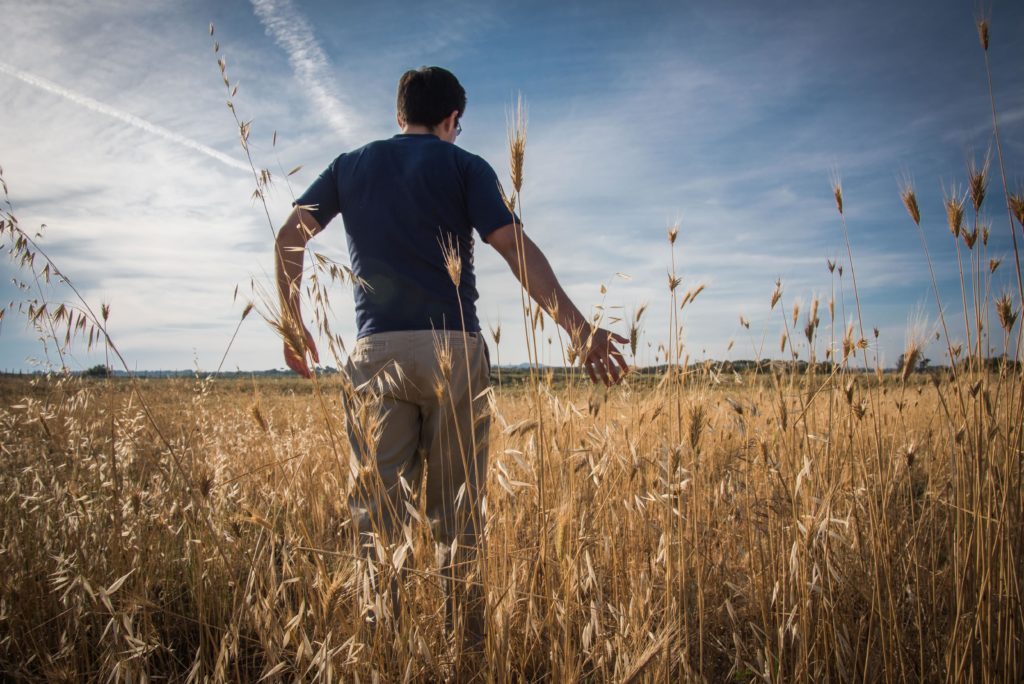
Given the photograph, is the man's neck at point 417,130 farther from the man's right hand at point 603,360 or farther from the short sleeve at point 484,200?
the man's right hand at point 603,360

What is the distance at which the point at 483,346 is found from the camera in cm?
201

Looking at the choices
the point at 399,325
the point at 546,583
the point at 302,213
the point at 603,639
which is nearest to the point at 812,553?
the point at 603,639

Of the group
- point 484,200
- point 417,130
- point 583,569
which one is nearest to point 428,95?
point 417,130

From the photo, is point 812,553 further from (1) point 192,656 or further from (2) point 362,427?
(1) point 192,656

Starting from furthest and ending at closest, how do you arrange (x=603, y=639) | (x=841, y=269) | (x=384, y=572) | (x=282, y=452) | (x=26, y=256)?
1. (x=282, y=452)
2. (x=26, y=256)
3. (x=841, y=269)
4. (x=603, y=639)
5. (x=384, y=572)

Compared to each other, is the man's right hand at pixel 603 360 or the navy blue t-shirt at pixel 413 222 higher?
the navy blue t-shirt at pixel 413 222

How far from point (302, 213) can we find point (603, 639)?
6.40 ft

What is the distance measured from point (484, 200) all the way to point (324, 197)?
75 centimetres

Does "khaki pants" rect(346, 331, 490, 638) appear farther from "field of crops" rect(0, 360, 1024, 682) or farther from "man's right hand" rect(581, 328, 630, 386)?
"man's right hand" rect(581, 328, 630, 386)

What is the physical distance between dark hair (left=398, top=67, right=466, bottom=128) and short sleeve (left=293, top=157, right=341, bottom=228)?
396mm

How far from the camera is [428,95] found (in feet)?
6.82

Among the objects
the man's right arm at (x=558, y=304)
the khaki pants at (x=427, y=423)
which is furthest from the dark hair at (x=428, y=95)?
Result: the khaki pants at (x=427, y=423)

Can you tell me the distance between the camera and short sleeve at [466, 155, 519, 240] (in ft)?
6.00

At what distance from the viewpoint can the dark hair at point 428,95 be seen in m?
2.08
